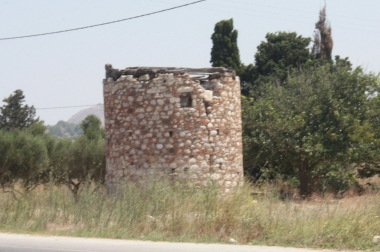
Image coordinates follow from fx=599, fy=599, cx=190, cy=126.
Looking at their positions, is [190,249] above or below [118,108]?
below

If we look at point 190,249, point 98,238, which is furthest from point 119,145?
point 190,249

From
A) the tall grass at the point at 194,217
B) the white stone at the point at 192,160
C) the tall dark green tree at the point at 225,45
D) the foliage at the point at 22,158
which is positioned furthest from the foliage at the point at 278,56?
the tall grass at the point at 194,217

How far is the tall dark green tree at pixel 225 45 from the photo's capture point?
32281mm

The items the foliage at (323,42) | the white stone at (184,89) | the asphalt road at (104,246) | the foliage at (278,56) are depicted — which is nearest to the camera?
the asphalt road at (104,246)

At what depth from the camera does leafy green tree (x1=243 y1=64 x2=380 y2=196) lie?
67.2 feet

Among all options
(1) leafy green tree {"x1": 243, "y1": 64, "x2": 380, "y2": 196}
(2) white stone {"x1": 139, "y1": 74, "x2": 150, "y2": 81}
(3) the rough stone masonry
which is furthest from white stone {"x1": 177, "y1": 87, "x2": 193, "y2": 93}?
(1) leafy green tree {"x1": 243, "y1": 64, "x2": 380, "y2": 196}

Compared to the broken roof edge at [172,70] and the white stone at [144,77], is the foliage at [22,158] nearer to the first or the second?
the broken roof edge at [172,70]

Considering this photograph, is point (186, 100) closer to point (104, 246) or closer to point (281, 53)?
point (104, 246)

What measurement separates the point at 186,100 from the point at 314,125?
28.4 feet

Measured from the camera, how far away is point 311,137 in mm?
20500

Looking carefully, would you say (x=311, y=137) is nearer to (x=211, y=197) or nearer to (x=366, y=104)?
(x=366, y=104)

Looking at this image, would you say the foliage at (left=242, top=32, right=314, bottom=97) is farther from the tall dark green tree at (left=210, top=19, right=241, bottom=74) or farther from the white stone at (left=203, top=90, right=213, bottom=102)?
the white stone at (left=203, top=90, right=213, bottom=102)

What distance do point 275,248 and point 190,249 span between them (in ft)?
4.57

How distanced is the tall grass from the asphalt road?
1.38 ft
